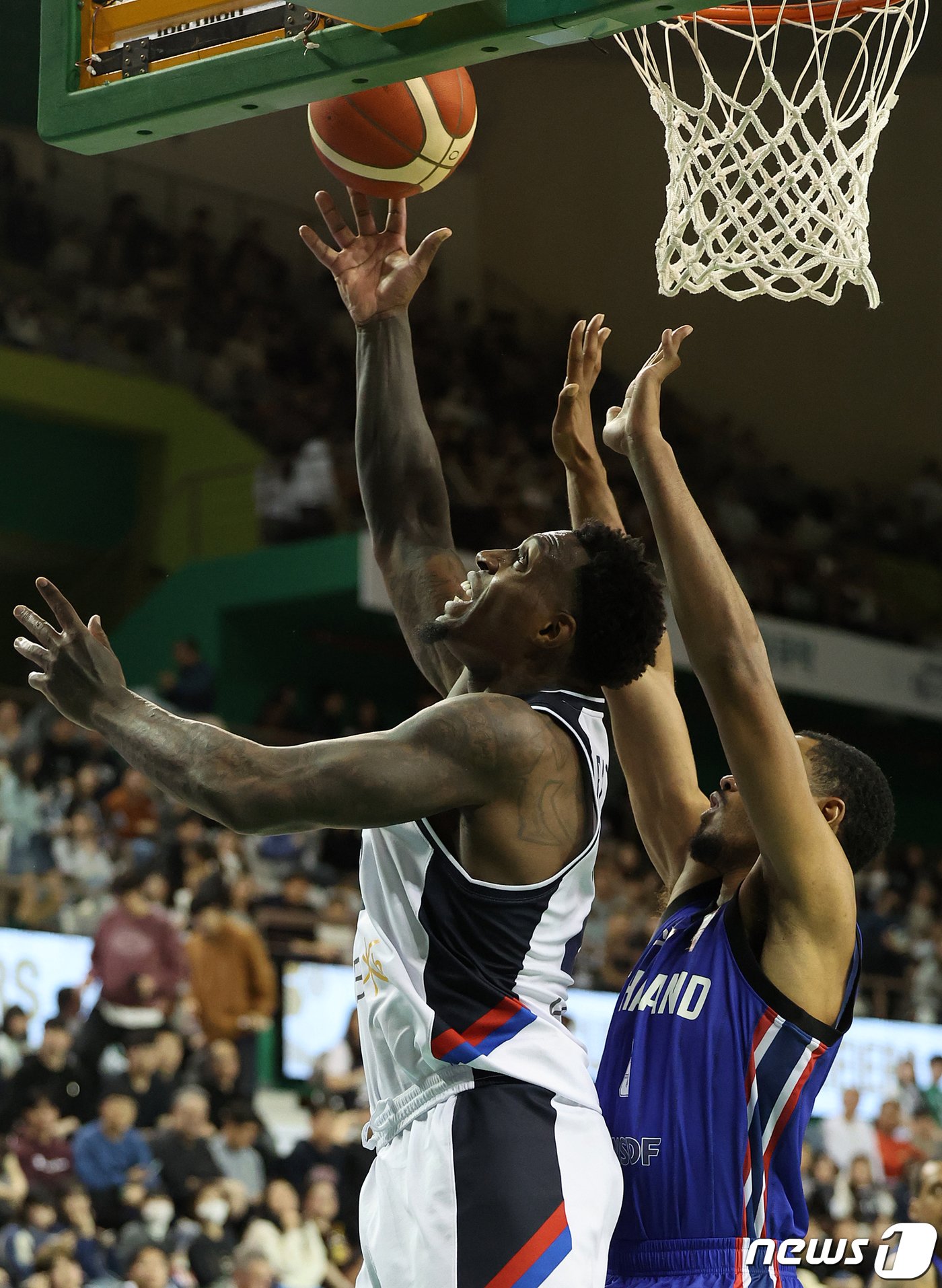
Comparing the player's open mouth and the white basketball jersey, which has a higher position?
the player's open mouth

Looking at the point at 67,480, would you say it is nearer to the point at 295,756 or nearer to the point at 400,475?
the point at 400,475

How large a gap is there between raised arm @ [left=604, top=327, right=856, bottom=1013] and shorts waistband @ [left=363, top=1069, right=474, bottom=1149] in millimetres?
614

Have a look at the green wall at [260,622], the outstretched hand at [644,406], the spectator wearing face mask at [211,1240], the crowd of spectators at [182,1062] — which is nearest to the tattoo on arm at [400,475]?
the outstretched hand at [644,406]

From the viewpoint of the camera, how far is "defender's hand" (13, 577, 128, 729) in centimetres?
271

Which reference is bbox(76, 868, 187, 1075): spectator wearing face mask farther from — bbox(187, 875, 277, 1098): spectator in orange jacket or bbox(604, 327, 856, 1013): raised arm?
bbox(604, 327, 856, 1013): raised arm

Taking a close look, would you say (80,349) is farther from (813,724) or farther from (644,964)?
(644,964)

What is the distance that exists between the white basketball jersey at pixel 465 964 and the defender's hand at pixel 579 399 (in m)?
0.88

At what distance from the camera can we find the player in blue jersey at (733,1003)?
9.23 feet

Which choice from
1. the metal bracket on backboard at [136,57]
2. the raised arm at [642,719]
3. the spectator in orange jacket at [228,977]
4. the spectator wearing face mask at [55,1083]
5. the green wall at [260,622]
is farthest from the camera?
the green wall at [260,622]

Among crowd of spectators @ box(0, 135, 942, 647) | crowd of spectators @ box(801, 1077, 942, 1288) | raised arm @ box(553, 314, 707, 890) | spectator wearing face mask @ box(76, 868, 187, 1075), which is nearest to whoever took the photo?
raised arm @ box(553, 314, 707, 890)

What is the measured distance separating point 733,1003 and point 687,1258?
425 mm

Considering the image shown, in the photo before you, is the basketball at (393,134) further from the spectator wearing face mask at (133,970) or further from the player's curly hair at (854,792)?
the spectator wearing face mask at (133,970)

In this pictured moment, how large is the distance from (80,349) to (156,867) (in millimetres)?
5898

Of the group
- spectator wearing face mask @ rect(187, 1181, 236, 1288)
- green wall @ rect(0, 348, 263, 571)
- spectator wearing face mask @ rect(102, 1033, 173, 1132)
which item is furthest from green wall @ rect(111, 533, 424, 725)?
spectator wearing face mask @ rect(187, 1181, 236, 1288)
